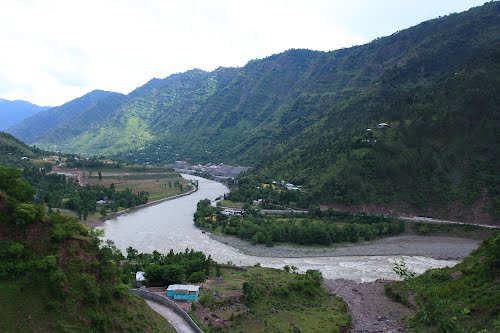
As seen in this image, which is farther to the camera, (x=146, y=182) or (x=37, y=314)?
(x=146, y=182)

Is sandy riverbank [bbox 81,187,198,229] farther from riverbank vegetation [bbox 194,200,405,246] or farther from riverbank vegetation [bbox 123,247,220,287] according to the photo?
riverbank vegetation [bbox 123,247,220,287]

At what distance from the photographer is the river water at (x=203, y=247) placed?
2509 inches

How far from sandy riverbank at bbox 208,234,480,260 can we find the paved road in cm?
3724

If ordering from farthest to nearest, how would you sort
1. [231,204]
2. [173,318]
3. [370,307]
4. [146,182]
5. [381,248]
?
[146,182] → [231,204] → [381,248] → [370,307] → [173,318]

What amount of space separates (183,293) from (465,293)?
84.4 ft

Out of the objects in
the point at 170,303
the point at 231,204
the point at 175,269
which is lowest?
the point at 231,204

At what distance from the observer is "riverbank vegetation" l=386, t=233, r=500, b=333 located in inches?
1199

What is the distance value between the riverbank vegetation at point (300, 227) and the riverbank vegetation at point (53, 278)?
49.9 metres

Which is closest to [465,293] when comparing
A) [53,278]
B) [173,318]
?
[173,318]

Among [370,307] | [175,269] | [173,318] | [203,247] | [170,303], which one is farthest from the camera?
[203,247]

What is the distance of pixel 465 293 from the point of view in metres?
38.0

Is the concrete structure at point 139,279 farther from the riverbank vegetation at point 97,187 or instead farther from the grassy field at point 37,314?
the riverbank vegetation at point 97,187

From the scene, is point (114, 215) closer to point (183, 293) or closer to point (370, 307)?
point (183, 293)

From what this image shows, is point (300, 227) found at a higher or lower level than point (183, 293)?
lower
